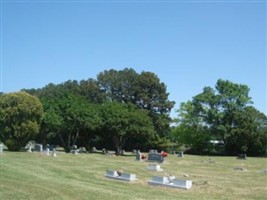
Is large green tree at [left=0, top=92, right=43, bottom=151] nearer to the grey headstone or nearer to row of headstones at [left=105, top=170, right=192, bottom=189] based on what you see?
the grey headstone

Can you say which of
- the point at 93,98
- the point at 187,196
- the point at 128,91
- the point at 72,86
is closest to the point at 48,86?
the point at 72,86

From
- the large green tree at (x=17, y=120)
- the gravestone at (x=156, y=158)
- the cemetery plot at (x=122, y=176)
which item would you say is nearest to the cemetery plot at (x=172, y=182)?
the cemetery plot at (x=122, y=176)

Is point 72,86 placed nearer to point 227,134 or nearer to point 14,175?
point 227,134

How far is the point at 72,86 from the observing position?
75625mm

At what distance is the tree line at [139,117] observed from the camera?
48.0m

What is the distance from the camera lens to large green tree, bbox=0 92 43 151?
39.1 m

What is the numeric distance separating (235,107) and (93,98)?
943 inches

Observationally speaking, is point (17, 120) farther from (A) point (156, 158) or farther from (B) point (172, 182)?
(B) point (172, 182)

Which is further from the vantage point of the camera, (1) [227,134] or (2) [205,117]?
(2) [205,117]

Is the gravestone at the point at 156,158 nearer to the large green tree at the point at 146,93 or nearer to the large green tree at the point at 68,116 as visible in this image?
the large green tree at the point at 68,116

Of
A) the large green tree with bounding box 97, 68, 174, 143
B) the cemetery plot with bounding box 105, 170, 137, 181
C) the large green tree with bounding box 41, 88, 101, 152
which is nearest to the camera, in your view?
→ the cemetery plot with bounding box 105, 170, 137, 181

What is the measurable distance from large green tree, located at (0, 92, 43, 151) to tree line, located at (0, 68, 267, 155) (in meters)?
0.14

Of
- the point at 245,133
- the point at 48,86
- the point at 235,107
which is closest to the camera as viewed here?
the point at 245,133

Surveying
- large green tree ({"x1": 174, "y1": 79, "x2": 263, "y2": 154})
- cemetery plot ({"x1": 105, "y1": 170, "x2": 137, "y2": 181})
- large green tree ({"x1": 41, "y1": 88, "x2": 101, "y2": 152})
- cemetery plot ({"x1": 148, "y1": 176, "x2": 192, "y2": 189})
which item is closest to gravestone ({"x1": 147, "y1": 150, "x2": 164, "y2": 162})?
large green tree ({"x1": 41, "y1": 88, "x2": 101, "y2": 152})
